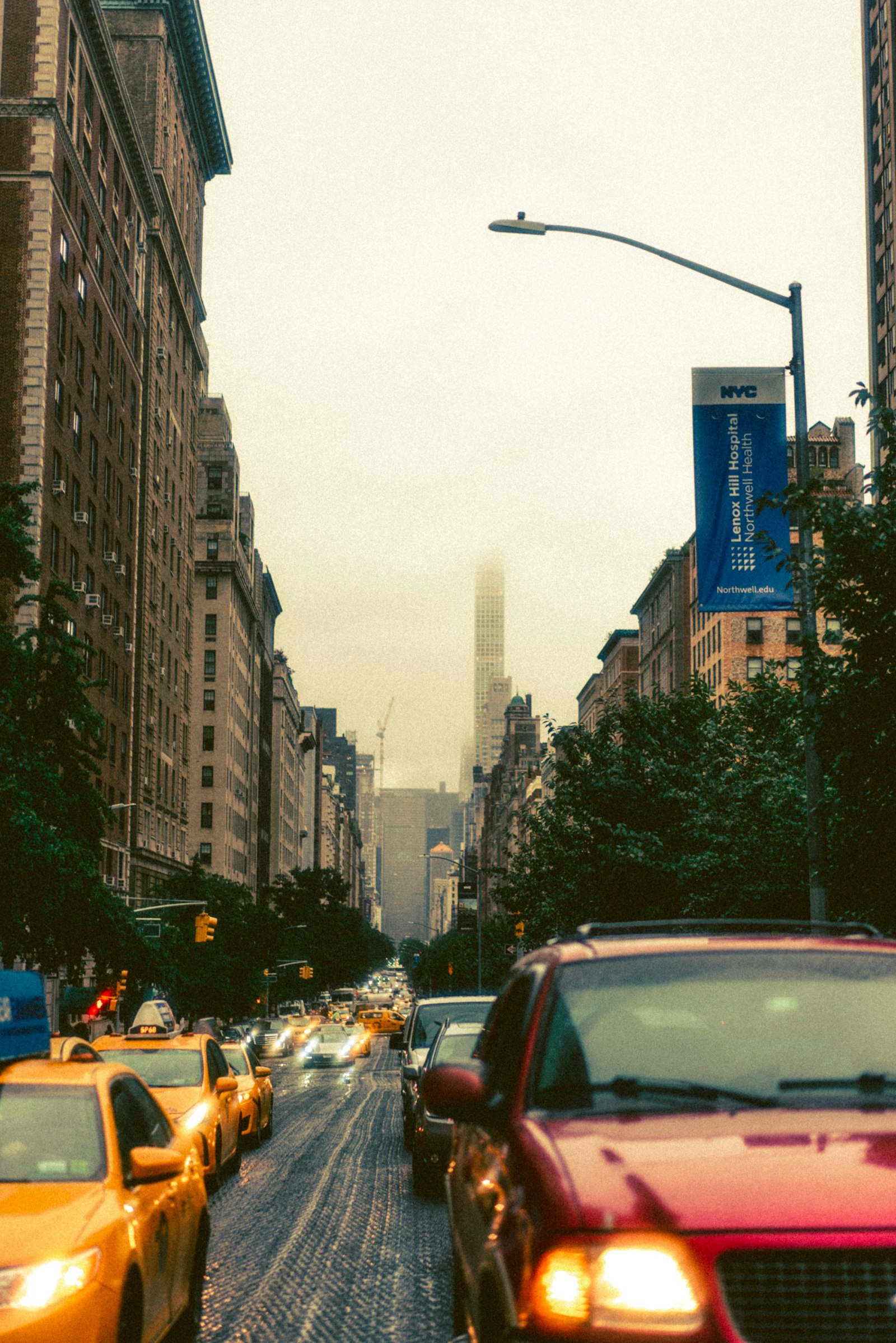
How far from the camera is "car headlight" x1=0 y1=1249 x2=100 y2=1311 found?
5.75m

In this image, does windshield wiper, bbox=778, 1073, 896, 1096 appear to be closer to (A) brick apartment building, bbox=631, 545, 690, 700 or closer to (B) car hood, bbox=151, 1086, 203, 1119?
(B) car hood, bbox=151, 1086, 203, 1119

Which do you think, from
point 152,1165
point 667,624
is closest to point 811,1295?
point 152,1165

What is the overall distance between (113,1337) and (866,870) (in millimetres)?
9852

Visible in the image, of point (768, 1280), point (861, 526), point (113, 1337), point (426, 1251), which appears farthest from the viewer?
point (861, 526)

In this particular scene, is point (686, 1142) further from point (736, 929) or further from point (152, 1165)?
point (152, 1165)

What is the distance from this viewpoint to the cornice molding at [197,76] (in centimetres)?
8375

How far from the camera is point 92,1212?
20.9ft

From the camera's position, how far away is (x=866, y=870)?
1452cm

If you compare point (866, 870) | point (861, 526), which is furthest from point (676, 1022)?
point (866, 870)

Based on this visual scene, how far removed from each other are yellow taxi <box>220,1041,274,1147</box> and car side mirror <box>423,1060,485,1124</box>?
13.8 m

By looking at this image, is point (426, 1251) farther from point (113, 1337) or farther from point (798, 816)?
point (798, 816)

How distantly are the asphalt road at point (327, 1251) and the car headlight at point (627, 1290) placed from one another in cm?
487

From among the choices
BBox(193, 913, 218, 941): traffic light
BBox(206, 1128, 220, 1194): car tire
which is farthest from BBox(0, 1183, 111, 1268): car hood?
BBox(193, 913, 218, 941): traffic light

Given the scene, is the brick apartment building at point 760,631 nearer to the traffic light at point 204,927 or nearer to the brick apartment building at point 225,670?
the brick apartment building at point 225,670
